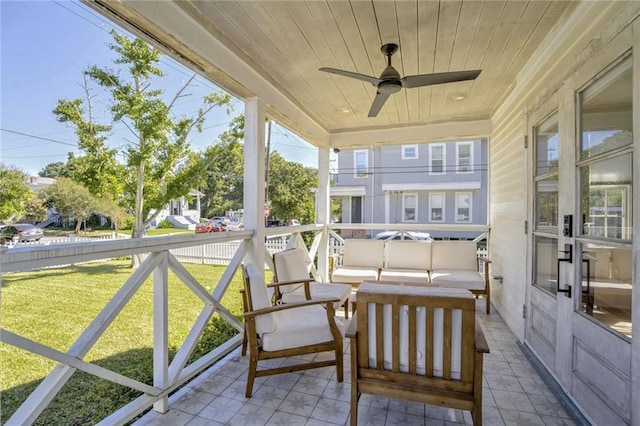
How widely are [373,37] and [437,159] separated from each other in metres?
7.70

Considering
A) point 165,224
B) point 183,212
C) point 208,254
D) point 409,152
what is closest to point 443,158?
point 409,152

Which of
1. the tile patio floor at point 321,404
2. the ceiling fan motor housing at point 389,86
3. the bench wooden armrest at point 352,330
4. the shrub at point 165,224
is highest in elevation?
the ceiling fan motor housing at point 389,86

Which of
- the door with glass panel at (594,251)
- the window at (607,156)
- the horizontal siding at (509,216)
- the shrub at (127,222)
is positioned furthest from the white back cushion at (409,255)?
the shrub at (127,222)

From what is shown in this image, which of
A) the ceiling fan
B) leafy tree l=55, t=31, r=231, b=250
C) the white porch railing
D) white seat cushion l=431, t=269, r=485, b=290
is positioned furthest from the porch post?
white seat cushion l=431, t=269, r=485, b=290

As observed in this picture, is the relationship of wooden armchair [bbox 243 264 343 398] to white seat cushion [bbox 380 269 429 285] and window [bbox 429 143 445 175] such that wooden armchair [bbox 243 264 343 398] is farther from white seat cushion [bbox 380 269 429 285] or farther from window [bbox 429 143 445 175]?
window [bbox 429 143 445 175]

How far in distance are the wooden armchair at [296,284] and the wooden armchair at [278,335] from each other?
0.83 metres

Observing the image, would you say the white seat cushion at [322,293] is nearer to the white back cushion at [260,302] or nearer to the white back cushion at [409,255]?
the white back cushion at [260,302]

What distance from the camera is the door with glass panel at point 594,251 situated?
1.52 meters

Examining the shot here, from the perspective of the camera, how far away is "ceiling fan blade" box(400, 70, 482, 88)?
2.39 m

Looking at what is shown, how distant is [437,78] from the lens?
249 centimetres

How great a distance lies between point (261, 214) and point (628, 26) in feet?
9.48

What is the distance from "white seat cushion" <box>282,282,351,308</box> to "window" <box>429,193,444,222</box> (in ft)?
23.1

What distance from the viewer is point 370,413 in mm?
1964

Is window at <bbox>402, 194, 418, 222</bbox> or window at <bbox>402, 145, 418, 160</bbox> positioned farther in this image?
window at <bbox>402, 194, 418, 222</bbox>
